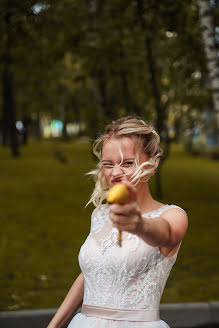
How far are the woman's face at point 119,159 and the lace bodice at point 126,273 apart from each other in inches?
9.8

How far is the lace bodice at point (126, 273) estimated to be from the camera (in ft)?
7.13

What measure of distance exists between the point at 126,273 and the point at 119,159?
45 centimetres

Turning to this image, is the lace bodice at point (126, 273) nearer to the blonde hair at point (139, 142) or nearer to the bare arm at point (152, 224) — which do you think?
the bare arm at point (152, 224)

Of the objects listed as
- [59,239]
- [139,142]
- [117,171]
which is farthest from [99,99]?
[117,171]

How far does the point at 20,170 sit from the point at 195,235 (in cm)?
1566

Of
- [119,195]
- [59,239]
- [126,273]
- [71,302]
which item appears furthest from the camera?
[59,239]

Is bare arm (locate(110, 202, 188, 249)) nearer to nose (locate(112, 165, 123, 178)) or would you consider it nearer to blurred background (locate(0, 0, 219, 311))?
nose (locate(112, 165, 123, 178))

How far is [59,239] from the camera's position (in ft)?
33.9

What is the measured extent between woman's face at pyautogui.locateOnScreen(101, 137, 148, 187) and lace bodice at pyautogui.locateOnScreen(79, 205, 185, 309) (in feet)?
0.82

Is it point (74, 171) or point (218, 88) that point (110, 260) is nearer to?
point (218, 88)

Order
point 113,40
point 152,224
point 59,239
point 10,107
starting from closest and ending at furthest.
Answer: point 152,224 < point 59,239 < point 113,40 < point 10,107

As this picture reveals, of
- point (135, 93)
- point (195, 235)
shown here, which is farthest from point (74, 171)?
point (195, 235)

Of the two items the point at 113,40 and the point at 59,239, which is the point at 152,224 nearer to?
the point at 59,239

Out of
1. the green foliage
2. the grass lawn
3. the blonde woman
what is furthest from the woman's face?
the green foliage
